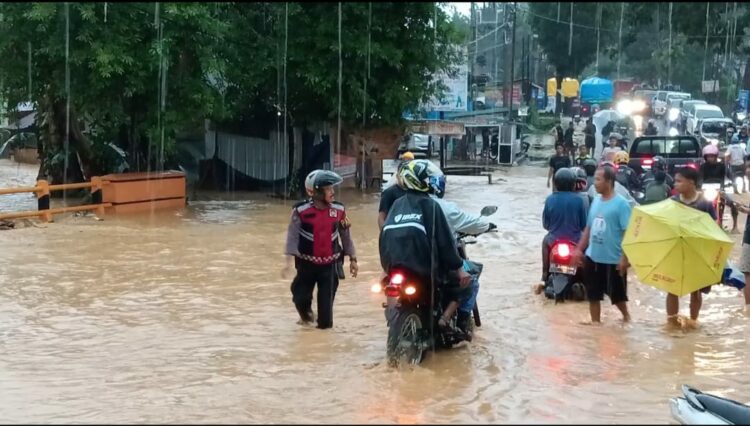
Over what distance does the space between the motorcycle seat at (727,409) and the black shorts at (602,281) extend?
3.05m

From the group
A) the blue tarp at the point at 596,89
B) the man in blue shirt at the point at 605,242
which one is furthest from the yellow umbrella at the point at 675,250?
the blue tarp at the point at 596,89

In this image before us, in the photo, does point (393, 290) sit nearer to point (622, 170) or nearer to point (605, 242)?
point (605, 242)

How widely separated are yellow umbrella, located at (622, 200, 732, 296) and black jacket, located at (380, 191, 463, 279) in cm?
236

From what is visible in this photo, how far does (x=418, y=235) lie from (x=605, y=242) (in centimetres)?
265

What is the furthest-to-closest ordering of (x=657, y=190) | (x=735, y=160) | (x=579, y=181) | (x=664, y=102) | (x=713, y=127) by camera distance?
(x=664, y=102) → (x=713, y=127) → (x=735, y=160) → (x=657, y=190) → (x=579, y=181)

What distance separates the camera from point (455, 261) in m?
6.98

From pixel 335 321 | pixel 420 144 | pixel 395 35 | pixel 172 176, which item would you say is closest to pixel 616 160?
pixel 335 321

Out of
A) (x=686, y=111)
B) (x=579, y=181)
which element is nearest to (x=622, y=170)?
(x=579, y=181)

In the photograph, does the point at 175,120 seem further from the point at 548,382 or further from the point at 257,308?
the point at 548,382

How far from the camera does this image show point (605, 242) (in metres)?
8.77

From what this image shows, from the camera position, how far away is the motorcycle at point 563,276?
980 cm

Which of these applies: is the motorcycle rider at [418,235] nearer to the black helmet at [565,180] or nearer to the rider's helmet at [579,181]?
the black helmet at [565,180]

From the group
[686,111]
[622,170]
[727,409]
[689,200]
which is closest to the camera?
[727,409]

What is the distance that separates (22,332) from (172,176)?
40.7 ft
